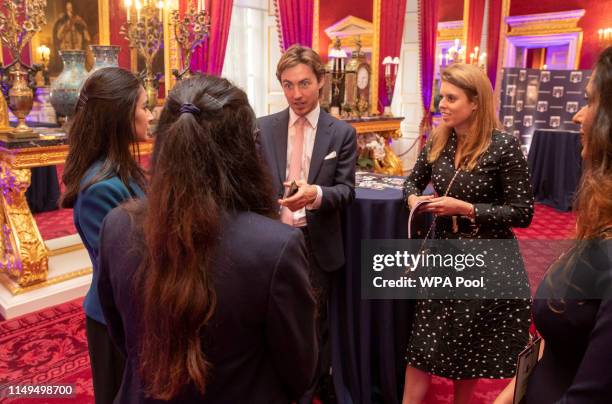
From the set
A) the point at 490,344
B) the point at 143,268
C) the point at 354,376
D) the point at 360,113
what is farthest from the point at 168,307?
the point at 360,113

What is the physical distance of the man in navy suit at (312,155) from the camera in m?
2.25

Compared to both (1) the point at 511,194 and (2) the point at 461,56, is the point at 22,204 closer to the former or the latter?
(1) the point at 511,194

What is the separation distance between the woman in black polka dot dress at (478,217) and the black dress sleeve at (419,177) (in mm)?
192

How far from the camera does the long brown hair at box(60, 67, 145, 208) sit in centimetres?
160

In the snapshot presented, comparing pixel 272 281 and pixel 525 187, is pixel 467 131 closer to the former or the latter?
pixel 525 187

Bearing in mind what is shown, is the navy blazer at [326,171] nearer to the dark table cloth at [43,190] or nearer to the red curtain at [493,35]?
the dark table cloth at [43,190]

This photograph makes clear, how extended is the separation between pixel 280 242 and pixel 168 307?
0.24m

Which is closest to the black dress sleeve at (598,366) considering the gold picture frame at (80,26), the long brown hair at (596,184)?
the long brown hair at (596,184)

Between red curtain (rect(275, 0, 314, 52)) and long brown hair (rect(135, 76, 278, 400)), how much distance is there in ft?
19.4

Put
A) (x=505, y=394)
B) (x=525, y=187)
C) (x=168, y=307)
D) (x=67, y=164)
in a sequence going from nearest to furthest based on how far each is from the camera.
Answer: (x=168, y=307), (x=505, y=394), (x=67, y=164), (x=525, y=187)

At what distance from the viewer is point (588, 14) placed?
1092cm

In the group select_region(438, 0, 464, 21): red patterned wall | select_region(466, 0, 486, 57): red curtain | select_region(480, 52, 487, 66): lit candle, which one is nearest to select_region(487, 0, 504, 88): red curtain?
select_region(480, 52, 487, 66): lit candle

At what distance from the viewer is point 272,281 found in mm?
926

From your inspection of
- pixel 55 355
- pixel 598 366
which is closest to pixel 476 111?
pixel 598 366
